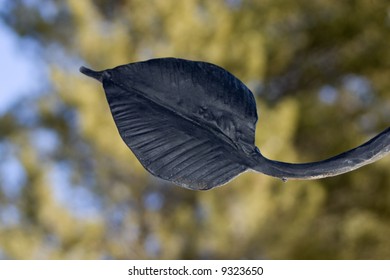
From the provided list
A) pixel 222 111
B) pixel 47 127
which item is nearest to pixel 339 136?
pixel 47 127

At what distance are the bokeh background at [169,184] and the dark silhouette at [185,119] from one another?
184 cm

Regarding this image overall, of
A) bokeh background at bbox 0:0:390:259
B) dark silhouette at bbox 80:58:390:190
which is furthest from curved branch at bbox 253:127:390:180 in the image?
bokeh background at bbox 0:0:390:259

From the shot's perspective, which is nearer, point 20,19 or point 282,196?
point 282,196

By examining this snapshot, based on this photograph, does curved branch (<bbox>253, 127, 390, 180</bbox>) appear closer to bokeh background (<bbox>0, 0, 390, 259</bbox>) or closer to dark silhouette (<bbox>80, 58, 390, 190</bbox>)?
dark silhouette (<bbox>80, 58, 390, 190</bbox>)

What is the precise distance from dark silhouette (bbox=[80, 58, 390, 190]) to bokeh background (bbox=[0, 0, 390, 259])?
1838mm

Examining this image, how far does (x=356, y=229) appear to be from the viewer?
104 inches

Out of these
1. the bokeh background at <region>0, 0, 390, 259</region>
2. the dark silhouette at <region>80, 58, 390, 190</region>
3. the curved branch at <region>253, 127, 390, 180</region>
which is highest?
the bokeh background at <region>0, 0, 390, 259</region>

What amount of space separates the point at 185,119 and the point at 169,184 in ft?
6.80

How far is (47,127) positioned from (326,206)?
112 cm

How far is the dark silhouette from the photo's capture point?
0.47 m

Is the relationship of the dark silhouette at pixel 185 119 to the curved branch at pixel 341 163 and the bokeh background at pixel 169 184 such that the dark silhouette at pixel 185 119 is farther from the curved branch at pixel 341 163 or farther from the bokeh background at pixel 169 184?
the bokeh background at pixel 169 184

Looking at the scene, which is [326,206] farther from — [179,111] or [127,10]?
[179,111]

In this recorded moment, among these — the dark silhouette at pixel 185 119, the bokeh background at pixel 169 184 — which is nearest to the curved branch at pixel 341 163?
the dark silhouette at pixel 185 119

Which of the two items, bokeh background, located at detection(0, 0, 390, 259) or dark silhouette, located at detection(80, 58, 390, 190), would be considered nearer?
dark silhouette, located at detection(80, 58, 390, 190)
